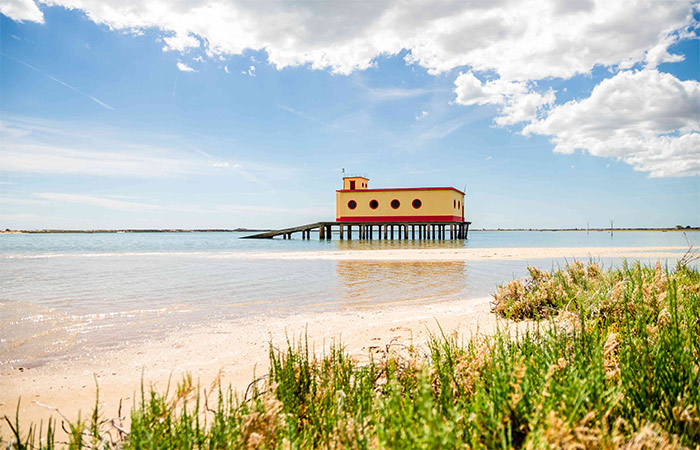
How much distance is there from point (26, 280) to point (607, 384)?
11.8m

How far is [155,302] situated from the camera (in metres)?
6.66

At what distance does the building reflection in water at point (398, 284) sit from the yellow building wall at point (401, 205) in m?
21.6

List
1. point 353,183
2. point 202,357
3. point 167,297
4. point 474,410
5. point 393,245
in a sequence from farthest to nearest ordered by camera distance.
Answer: point 353,183 < point 393,245 < point 167,297 < point 202,357 < point 474,410

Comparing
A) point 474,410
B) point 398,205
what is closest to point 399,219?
point 398,205

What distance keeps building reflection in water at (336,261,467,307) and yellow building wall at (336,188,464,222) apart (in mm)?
21573

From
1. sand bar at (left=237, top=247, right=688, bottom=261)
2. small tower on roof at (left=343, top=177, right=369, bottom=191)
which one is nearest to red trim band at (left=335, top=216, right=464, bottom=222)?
small tower on roof at (left=343, top=177, right=369, bottom=191)

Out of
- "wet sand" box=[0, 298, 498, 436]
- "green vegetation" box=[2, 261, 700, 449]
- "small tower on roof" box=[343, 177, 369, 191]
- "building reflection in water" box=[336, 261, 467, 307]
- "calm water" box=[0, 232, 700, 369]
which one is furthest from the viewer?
"small tower on roof" box=[343, 177, 369, 191]

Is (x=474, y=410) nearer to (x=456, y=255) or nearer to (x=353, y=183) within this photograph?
(x=456, y=255)

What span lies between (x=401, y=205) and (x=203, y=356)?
30.3m

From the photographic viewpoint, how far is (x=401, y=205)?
3347cm

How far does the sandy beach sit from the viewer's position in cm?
294

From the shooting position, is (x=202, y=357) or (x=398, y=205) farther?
(x=398, y=205)

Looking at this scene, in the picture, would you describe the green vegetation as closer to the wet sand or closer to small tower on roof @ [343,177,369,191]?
the wet sand

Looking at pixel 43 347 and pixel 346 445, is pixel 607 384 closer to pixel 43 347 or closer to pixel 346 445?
pixel 346 445
